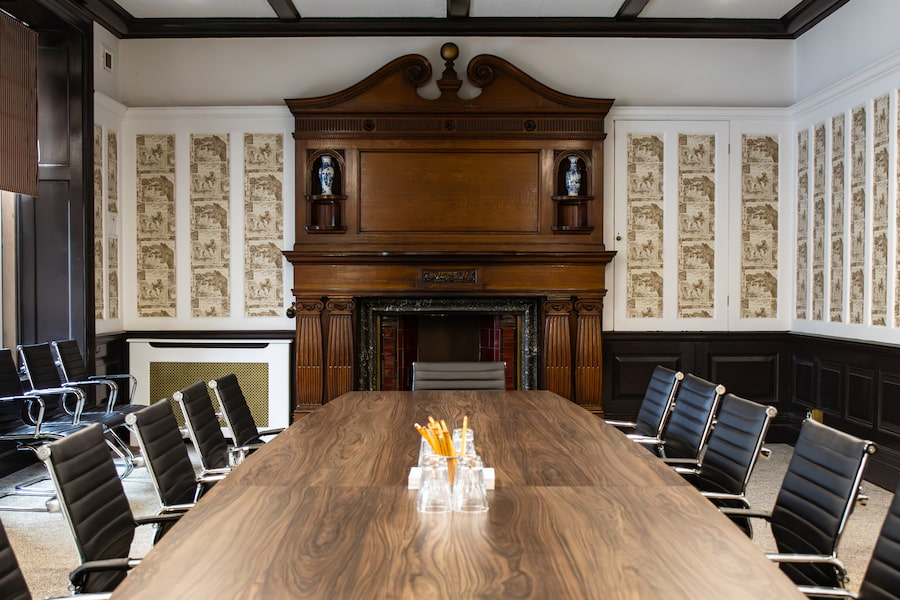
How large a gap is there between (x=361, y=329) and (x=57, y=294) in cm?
226

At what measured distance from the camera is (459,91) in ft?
18.4

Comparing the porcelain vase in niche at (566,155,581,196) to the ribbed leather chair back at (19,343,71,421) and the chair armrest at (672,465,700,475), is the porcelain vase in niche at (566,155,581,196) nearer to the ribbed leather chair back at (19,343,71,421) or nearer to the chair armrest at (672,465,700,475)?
the chair armrest at (672,465,700,475)

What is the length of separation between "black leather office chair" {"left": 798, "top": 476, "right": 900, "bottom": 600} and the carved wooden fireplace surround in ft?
12.6

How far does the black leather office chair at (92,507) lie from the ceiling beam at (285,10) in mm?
4079

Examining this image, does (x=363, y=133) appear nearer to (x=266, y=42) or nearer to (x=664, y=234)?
(x=266, y=42)

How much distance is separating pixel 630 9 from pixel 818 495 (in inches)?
173

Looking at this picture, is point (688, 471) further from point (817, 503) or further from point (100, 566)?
point (100, 566)

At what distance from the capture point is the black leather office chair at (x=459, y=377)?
4027 millimetres

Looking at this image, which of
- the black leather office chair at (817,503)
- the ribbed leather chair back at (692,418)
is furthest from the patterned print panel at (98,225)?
the black leather office chair at (817,503)

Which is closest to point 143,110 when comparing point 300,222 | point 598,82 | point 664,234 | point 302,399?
point 300,222

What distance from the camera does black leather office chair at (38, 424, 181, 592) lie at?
1754mm

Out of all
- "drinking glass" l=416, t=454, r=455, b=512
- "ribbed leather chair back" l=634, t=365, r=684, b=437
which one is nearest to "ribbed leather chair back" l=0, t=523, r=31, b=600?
"drinking glass" l=416, t=454, r=455, b=512

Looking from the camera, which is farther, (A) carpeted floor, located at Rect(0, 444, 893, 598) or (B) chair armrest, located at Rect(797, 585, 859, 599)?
(A) carpeted floor, located at Rect(0, 444, 893, 598)

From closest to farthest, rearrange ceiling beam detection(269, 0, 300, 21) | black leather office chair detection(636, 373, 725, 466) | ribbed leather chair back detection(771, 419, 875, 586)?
ribbed leather chair back detection(771, 419, 875, 586) → black leather office chair detection(636, 373, 725, 466) → ceiling beam detection(269, 0, 300, 21)
